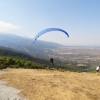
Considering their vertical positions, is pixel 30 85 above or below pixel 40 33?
below

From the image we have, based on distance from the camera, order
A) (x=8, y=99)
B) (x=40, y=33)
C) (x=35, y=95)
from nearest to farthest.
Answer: (x=8, y=99) → (x=35, y=95) → (x=40, y=33)

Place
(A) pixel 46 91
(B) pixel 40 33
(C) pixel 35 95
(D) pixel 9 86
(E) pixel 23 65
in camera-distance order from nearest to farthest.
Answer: (C) pixel 35 95 < (A) pixel 46 91 < (D) pixel 9 86 < (B) pixel 40 33 < (E) pixel 23 65

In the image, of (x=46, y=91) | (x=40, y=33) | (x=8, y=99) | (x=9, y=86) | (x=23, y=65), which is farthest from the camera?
(x=23, y=65)

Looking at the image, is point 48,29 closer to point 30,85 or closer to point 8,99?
point 30,85

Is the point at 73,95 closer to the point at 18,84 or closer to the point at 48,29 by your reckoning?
the point at 18,84

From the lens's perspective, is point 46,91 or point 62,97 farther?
point 46,91

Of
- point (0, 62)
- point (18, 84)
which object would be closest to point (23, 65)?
point (0, 62)

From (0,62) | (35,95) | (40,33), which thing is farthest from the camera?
(0,62)

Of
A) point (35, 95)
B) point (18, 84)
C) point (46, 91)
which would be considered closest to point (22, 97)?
point (35, 95)

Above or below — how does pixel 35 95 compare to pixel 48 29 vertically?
below
